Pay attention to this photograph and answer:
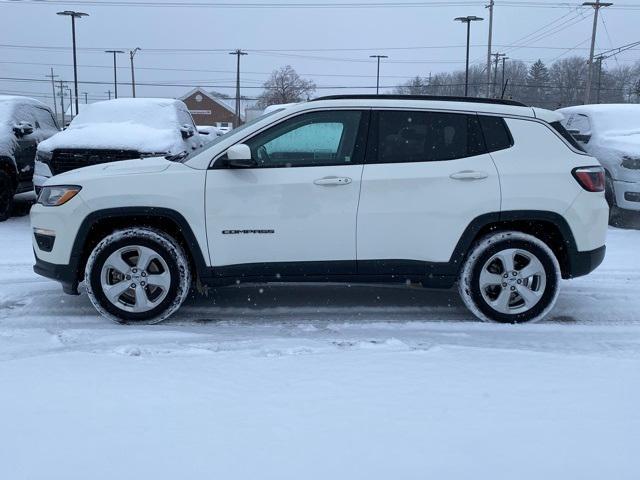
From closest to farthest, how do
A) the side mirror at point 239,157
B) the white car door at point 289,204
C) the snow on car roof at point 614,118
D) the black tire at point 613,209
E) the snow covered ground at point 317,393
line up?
the snow covered ground at point 317,393
the side mirror at point 239,157
the white car door at point 289,204
the black tire at point 613,209
the snow on car roof at point 614,118

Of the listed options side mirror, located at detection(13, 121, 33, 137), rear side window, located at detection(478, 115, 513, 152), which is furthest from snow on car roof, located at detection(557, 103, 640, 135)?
side mirror, located at detection(13, 121, 33, 137)

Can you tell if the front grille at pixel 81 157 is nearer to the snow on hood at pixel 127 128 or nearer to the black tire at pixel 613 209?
the snow on hood at pixel 127 128

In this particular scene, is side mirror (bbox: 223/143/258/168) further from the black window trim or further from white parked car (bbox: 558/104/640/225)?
white parked car (bbox: 558/104/640/225)

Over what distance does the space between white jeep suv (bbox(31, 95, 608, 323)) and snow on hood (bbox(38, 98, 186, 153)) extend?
406 cm

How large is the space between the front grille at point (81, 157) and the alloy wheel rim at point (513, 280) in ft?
18.5

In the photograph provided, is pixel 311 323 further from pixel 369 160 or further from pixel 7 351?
pixel 7 351

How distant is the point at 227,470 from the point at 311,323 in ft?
7.54

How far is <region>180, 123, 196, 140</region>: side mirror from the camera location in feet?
33.3

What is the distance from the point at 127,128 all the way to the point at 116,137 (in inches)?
24.8

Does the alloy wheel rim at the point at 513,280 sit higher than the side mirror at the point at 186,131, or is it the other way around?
the side mirror at the point at 186,131

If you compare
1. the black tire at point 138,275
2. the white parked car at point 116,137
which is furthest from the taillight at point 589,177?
the white parked car at point 116,137

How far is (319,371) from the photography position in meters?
3.85

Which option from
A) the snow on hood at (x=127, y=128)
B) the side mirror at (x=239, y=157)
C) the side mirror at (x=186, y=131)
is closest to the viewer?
the side mirror at (x=239, y=157)

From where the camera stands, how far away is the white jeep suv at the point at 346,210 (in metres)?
4.75
